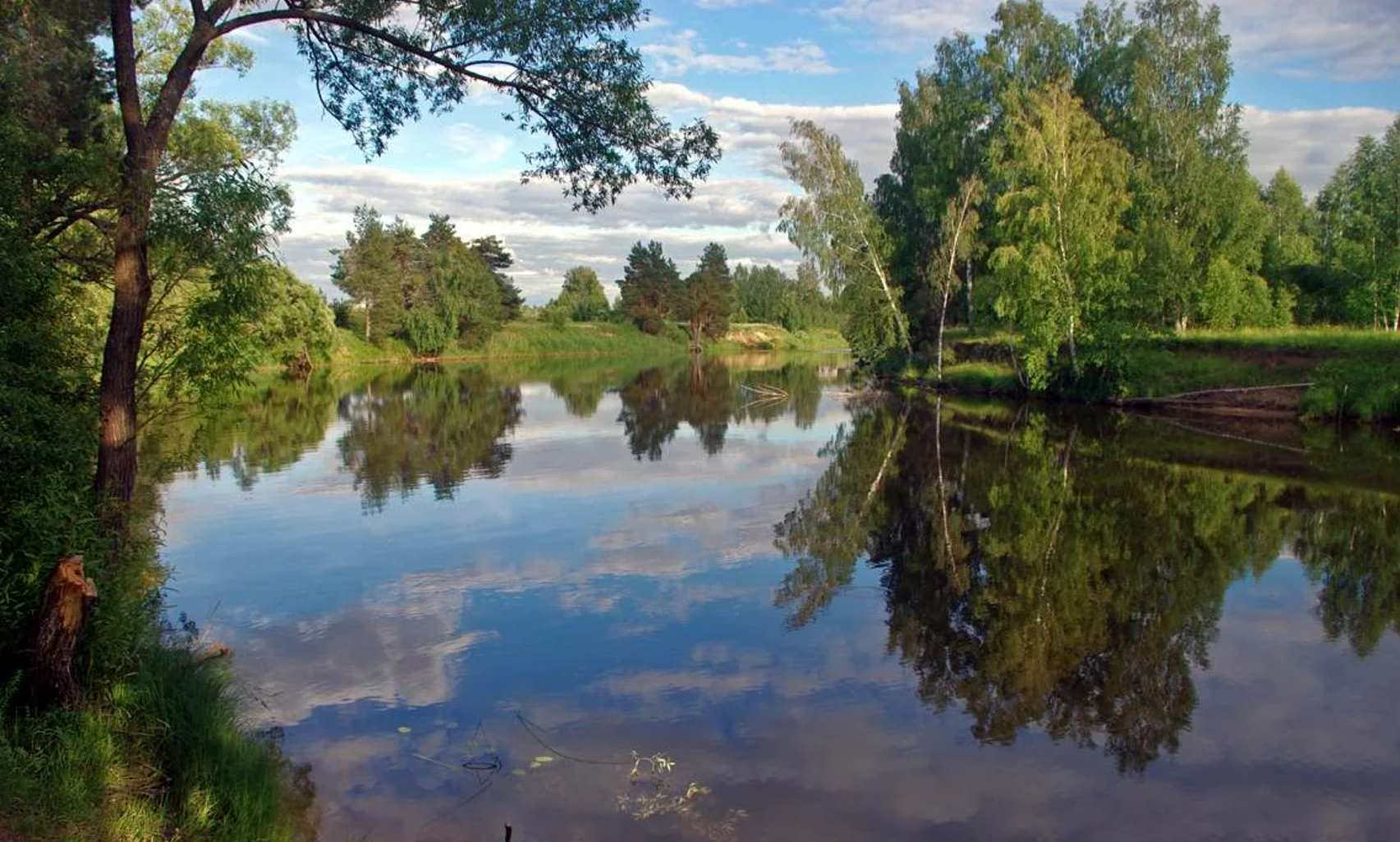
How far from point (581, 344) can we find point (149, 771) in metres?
94.8

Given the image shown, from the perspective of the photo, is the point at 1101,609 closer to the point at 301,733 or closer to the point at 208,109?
the point at 301,733

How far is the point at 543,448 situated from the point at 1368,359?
26279 mm

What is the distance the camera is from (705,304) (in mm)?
112062

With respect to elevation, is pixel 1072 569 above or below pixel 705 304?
below

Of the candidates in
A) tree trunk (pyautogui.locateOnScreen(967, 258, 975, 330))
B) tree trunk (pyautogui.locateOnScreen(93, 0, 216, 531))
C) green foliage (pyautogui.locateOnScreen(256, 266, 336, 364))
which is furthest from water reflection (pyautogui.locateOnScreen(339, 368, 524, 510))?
tree trunk (pyautogui.locateOnScreen(967, 258, 975, 330))

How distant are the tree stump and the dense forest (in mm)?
35622

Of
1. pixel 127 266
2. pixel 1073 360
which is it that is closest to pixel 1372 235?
pixel 1073 360

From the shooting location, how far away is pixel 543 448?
2700cm

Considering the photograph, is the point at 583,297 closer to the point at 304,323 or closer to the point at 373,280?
the point at 373,280

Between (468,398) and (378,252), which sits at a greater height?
(378,252)

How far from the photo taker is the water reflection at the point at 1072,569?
9180mm

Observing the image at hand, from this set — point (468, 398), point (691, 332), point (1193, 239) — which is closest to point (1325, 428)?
point (1193, 239)

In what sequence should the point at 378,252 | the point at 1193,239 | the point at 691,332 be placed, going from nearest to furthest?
1. the point at 1193,239
2. the point at 378,252
3. the point at 691,332

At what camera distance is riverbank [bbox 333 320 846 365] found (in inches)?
3113
